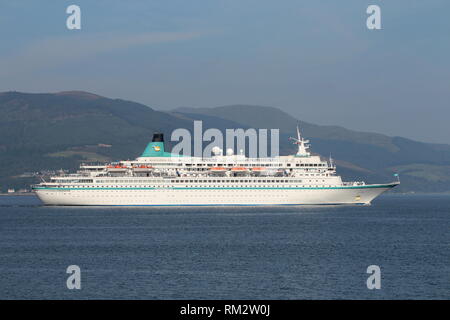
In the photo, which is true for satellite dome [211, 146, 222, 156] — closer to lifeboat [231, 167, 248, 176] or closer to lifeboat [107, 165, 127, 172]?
lifeboat [231, 167, 248, 176]

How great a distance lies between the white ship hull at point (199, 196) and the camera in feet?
323

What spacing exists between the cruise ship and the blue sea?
18.1m

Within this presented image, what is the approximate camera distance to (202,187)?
9919cm

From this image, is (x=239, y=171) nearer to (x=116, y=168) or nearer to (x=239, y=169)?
(x=239, y=169)

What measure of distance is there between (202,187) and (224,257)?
51.6 metres

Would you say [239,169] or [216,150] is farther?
[216,150]

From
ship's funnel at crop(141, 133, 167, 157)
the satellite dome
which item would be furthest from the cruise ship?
the satellite dome

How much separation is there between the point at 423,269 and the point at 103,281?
59.4 ft

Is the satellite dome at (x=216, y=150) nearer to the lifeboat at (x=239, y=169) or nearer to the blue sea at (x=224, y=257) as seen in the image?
the lifeboat at (x=239, y=169)

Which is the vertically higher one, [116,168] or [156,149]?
[156,149]

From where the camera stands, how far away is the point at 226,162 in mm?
102688

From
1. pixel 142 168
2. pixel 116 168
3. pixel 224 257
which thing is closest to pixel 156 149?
pixel 142 168
